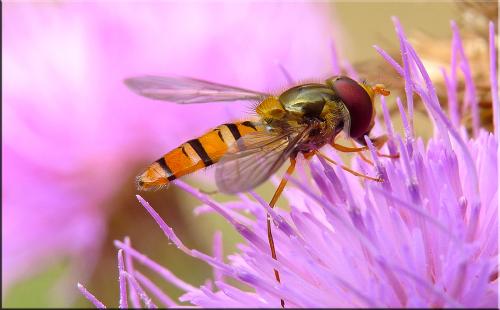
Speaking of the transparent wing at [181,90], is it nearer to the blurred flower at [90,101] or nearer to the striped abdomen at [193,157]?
the striped abdomen at [193,157]

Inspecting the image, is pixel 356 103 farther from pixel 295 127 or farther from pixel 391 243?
pixel 391 243

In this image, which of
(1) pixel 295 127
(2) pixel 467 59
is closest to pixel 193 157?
(1) pixel 295 127

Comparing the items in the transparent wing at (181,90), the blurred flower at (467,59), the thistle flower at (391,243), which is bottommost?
the thistle flower at (391,243)

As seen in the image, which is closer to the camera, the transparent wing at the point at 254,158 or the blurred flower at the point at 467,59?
the transparent wing at the point at 254,158

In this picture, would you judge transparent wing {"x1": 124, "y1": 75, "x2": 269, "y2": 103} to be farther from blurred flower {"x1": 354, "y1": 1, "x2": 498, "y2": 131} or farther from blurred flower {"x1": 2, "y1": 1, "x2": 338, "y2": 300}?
blurred flower {"x1": 2, "y1": 1, "x2": 338, "y2": 300}

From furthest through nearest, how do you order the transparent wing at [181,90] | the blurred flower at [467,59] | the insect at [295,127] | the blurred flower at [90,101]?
the blurred flower at [90,101] → the blurred flower at [467,59] → the transparent wing at [181,90] → the insect at [295,127]

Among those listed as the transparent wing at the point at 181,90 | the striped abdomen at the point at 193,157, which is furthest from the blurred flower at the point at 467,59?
the striped abdomen at the point at 193,157

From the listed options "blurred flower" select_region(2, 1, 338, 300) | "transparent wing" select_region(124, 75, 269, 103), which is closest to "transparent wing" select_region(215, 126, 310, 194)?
"transparent wing" select_region(124, 75, 269, 103)

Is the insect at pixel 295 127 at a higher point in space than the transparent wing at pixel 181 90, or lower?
lower
